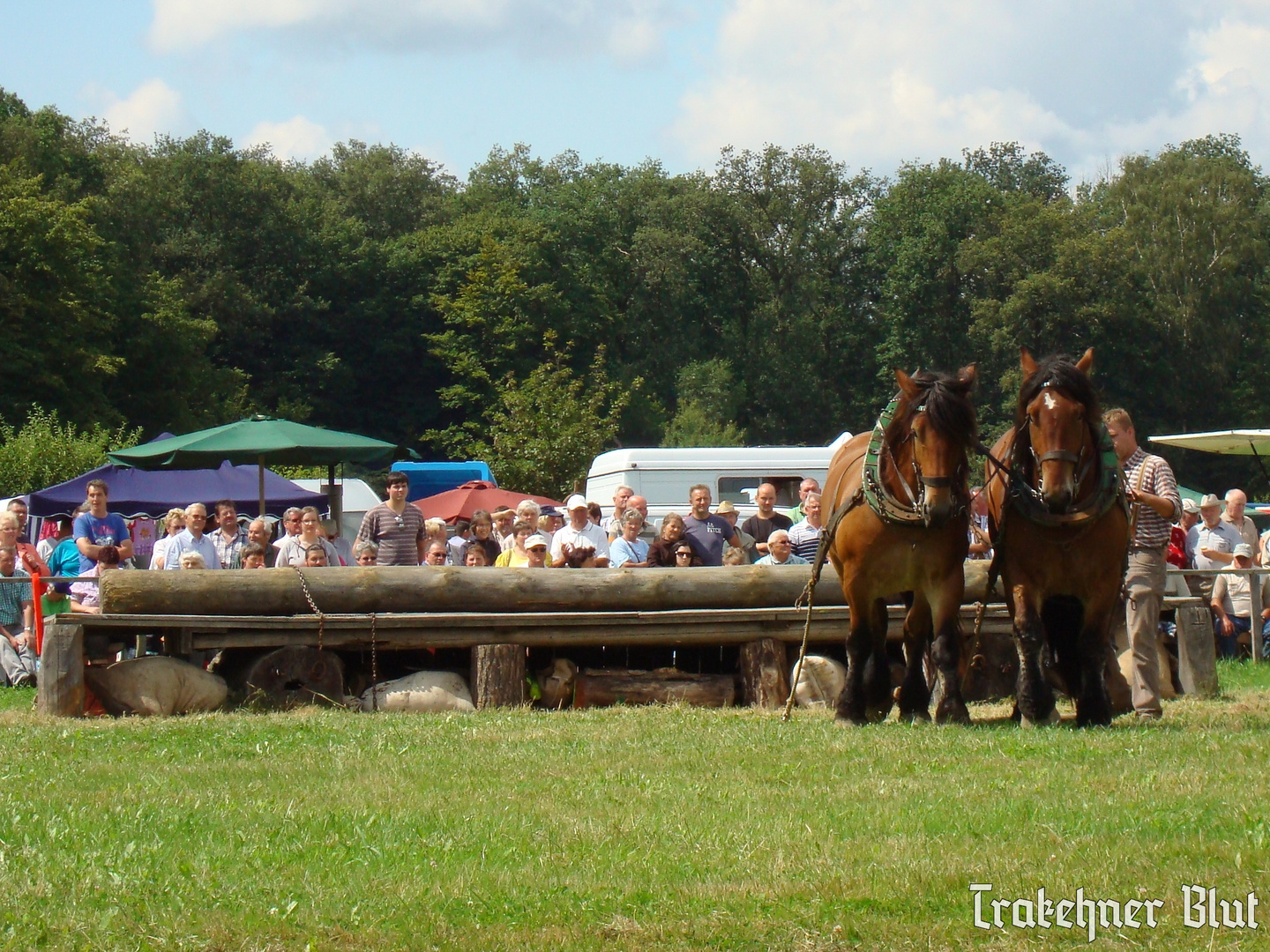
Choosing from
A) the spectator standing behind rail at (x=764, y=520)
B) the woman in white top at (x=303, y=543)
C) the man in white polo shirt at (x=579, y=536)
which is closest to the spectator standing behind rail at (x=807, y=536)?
the spectator standing behind rail at (x=764, y=520)

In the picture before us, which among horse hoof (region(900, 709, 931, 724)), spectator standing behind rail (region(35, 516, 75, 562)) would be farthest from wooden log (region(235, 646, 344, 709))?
horse hoof (region(900, 709, 931, 724))

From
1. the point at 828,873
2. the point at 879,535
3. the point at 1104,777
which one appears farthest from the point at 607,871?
the point at 879,535

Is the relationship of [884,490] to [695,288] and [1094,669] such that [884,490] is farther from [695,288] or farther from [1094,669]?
[695,288]

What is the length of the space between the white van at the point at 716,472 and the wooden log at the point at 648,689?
42.1ft

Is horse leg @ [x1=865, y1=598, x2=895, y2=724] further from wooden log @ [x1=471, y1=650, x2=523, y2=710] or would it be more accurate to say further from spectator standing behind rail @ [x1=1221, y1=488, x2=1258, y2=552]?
spectator standing behind rail @ [x1=1221, y1=488, x2=1258, y2=552]

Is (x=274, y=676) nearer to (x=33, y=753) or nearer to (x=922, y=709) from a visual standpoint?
(x=33, y=753)

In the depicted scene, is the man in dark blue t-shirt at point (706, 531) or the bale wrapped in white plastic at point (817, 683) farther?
the man in dark blue t-shirt at point (706, 531)

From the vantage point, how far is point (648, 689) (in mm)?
11828

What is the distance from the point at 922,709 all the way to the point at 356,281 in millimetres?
57032

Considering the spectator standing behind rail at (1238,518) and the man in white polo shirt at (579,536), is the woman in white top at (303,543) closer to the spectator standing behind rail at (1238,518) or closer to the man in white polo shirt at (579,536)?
the man in white polo shirt at (579,536)

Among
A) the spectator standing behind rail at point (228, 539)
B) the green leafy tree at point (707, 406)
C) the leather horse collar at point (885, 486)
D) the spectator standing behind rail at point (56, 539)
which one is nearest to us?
the leather horse collar at point (885, 486)

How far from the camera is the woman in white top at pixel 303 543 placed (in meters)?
13.5

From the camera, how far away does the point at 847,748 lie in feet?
26.2

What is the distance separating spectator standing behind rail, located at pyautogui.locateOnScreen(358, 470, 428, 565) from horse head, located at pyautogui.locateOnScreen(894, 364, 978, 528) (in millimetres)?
6212
